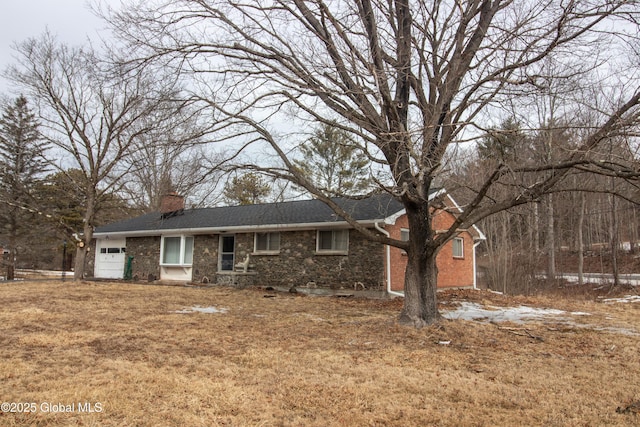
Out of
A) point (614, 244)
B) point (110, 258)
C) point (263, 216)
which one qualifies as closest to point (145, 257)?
point (110, 258)

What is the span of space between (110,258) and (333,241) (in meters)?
13.1

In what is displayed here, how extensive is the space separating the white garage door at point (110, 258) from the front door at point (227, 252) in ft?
20.4

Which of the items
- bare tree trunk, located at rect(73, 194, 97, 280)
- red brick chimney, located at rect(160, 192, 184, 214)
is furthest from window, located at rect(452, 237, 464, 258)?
bare tree trunk, located at rect(73, 194, 97, 280)

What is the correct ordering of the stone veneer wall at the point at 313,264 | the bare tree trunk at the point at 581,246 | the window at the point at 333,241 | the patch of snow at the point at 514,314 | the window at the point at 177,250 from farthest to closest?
1. the bare tree trunk at the point at 581,246
2. the window at the point at 177,250
3. the window at the point at 333,241
4. the stone veneer wall at the point at 313,264
5. the patch of snow at the point at 514,314

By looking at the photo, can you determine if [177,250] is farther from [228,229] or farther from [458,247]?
[458,247]

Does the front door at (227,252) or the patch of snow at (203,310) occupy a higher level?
the front door at (227,252)

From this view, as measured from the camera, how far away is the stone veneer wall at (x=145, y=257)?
20.1 metres

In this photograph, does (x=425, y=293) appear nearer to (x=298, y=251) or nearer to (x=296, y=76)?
(x=296, y=76)

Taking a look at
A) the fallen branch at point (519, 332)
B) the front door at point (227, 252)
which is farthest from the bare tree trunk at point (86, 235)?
the fallen branch at point (519, 332)

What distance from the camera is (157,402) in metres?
3.90

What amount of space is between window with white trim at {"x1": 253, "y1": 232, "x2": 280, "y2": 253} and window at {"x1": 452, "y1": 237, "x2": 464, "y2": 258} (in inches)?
278

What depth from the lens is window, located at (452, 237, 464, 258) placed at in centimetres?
1797

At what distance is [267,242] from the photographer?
55.8ft

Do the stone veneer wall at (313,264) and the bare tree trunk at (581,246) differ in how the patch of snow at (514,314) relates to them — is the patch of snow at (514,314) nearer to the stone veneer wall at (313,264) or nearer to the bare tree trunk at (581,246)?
the stone veneer wall at (313,264)
